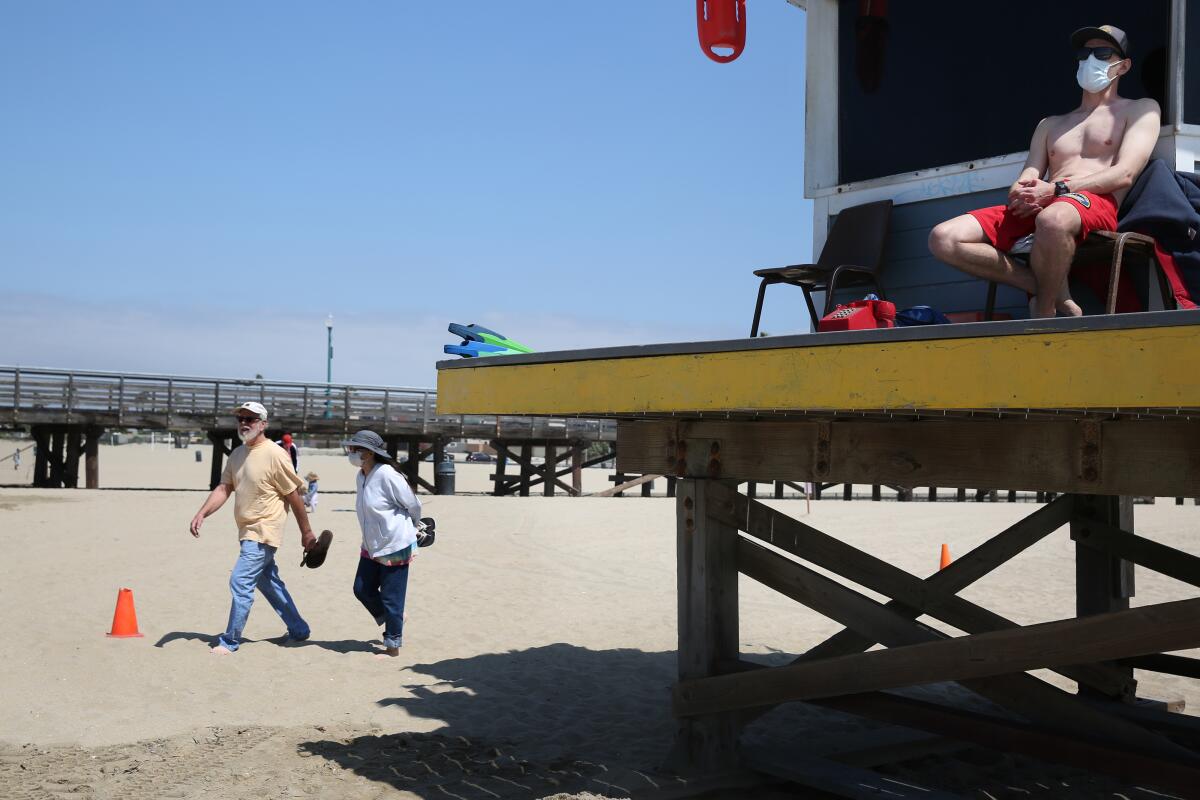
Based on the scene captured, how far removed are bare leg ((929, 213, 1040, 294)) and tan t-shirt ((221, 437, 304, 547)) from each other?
5.01m

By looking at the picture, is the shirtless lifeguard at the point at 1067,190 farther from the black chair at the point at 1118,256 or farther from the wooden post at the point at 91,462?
the wooden post at the point at 91,462

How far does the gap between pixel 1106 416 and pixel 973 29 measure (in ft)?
7.64

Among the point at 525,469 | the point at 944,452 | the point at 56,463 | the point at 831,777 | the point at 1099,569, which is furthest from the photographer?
the point at 525,469

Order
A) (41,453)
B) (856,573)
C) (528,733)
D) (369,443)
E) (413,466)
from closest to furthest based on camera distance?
(856,573) < (528,733) < (369,443) < (41,453) < (413,466)

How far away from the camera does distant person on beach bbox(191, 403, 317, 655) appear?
25.1ft

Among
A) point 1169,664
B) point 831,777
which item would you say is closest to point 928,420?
point 831,777

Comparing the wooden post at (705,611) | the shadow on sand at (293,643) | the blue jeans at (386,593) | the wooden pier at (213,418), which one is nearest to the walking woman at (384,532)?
the blue jeans at (386,593)

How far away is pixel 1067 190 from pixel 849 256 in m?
1.59

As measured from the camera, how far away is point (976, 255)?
4141 mm

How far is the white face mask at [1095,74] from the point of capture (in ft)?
13.9

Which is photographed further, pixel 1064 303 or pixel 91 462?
pixel 91 462

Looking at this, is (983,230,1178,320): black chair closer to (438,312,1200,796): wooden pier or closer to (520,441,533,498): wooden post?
(438,312,1200,796): wooden pier

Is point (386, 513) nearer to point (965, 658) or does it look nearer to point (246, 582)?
point (246, 582)

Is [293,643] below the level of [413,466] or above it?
below
